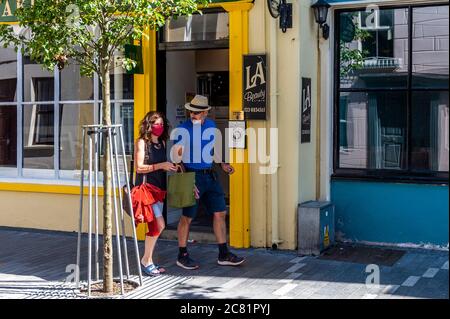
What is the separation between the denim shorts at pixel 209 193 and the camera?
24.4ft

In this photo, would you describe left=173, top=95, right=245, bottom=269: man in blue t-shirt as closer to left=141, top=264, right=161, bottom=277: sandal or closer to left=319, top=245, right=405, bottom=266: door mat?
left=141, top=264, right=161, bottom=277: sandal

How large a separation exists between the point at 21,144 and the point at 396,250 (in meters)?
5.72

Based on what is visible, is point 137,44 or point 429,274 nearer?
point 429,274

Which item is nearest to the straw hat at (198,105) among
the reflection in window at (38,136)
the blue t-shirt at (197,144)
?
the blue t-shirt at (197,144)

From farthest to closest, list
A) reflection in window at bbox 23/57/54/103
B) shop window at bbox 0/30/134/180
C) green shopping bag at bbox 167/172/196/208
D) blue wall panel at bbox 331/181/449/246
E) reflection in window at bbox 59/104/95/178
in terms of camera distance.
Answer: reflection in window at bbox 23/57/54/103 → reflection in window at bbox 59/104/95/178 → shop window at bbox 0/30/134/180 → blue wall panel at bbox 331/181/449/246 → green shopping bag at bbox 167/172/196/208

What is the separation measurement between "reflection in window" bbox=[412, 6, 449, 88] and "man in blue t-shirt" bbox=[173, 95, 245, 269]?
265 centimetres

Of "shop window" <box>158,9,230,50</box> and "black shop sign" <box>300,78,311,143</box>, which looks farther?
"shop window" <box>158,9,230,50</box>

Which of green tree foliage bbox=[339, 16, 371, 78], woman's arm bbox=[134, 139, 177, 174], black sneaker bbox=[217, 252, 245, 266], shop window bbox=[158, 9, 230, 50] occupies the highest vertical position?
shop window bbox=[158, 9, 230, 50]

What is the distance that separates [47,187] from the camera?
983 centimetres

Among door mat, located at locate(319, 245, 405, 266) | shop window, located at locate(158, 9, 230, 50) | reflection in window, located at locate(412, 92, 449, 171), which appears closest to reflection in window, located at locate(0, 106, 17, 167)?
shop window, located at locate(158, 9, 230, 50)

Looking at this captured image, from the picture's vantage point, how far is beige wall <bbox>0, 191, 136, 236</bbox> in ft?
31.6

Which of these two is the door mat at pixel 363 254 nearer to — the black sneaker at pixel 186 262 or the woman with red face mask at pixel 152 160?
the black sneaker at pixel 186 262
